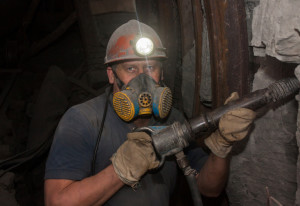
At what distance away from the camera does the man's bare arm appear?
140 cm

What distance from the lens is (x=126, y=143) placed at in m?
1.49

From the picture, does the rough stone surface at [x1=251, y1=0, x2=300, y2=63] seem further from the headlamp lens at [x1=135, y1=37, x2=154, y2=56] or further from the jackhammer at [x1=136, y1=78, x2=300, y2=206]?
the headlamp lens at [x1=135, y1=37, x2=154, y2=56]

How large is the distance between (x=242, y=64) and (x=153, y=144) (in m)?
0.78

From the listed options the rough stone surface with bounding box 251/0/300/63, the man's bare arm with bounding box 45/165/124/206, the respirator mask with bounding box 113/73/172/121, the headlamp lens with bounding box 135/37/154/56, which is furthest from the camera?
the headlamp lens with bounding box 135/37/154/56

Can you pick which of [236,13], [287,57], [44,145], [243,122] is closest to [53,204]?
[243,122]

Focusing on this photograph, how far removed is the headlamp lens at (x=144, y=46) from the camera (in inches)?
75.2

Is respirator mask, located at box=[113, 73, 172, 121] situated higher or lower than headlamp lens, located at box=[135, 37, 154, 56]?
lower

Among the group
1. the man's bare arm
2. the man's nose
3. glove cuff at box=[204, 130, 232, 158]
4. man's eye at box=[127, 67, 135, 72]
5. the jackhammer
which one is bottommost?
the man's bare arm

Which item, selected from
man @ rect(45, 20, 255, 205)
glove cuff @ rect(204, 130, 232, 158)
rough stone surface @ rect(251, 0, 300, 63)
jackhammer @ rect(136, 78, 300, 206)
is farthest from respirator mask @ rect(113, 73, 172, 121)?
rough stone surface @ rect(251, 0, 300, 63)

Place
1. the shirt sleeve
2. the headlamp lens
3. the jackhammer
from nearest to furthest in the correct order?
the jackhammer < the shirt sleeve < the headlamp lens

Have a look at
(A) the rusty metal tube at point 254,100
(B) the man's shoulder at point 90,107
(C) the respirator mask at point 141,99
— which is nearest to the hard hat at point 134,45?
(C) the respirator mask at point 141,99

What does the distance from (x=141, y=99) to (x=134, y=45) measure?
479 millimetres

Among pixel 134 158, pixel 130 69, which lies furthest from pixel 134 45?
pixel 134 158

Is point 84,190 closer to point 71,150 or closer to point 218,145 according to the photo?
point 71,150
